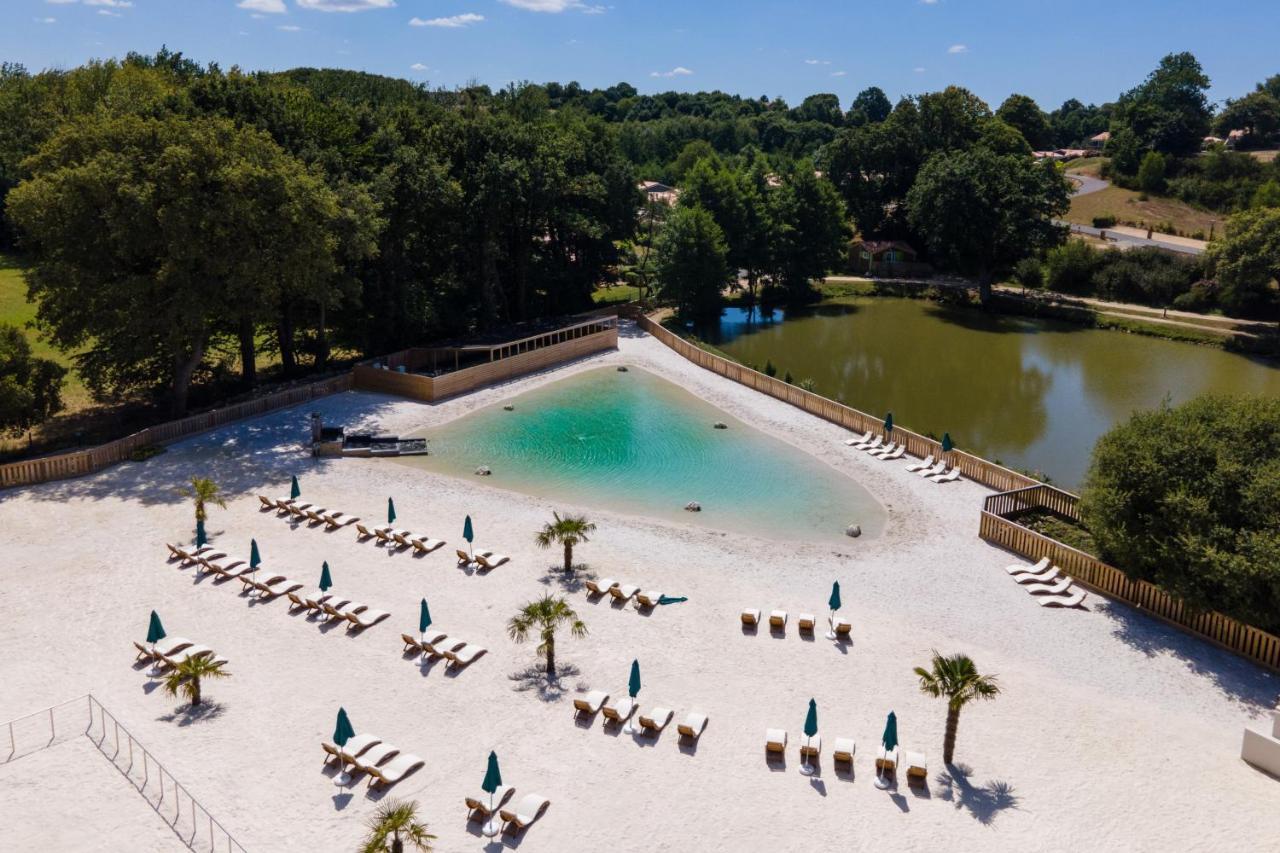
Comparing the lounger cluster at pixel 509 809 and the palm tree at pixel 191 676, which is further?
the palm tree at pixel 191 676

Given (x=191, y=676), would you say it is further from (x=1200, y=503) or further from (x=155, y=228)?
(x=1200, y=503)

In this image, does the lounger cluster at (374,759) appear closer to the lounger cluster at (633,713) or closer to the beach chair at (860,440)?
the lounger cluster at (633,713)

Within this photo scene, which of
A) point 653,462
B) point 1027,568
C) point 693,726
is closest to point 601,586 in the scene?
point 693,726

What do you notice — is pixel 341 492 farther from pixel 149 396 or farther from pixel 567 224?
pixel 567 224

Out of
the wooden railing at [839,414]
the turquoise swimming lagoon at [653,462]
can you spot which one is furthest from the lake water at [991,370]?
the turquoise swimming lagoon at [653,462]

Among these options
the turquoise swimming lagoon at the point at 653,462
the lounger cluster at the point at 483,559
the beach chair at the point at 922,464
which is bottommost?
the lounger cluster at the point at 483,559

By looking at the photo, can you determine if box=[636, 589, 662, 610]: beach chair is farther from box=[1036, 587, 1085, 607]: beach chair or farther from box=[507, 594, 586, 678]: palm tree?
box=[1036, 587, 1085, 607]: beach chair
